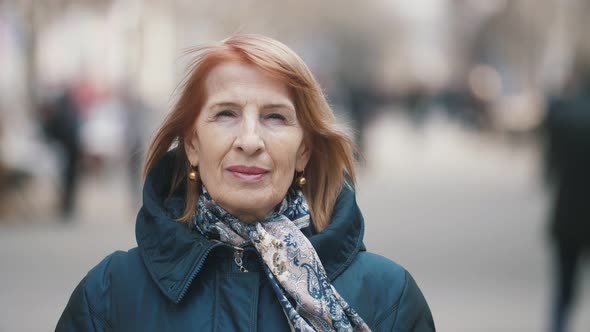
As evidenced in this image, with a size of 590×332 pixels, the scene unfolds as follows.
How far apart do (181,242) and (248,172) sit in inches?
10.5

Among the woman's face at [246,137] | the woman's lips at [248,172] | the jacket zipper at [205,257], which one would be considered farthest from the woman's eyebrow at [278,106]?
the jacket zipper at [205,257]

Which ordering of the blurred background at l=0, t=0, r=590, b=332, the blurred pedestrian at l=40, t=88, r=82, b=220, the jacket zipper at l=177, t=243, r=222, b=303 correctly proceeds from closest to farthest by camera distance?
the jacket zipper at l=177, t=243, r=222, b=303 → the blurred background at l=0, t=0, r=590, b=332 → the blurred pedestrian at l=40, t=88, r=82, b=220

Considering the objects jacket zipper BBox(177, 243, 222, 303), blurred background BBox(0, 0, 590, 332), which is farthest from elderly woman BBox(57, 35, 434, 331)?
blurred background BBox(0, 0, 590, 332)

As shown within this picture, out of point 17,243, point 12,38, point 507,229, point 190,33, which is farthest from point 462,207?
point 190,33

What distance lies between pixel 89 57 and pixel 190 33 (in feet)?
9.77

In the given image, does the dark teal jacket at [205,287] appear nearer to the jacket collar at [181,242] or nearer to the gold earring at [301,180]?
the jacket collar at [181,242]

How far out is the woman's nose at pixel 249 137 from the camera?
2.74m

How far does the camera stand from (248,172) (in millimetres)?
2799

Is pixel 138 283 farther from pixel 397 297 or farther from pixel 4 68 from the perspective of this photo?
pixel 4 68

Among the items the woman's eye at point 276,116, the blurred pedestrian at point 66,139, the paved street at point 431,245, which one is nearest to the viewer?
the woman's eye at point 276,116

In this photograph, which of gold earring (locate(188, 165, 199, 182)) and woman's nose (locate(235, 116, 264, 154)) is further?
gold earring (locate(188, 165, 199, 182))

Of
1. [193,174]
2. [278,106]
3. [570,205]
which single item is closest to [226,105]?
[278,106]

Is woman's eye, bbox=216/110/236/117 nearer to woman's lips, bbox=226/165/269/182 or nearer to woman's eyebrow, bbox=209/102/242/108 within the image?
woman's eyebrow, bbox=209/102/242/108

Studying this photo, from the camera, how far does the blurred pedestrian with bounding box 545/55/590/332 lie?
6703 millimetres
